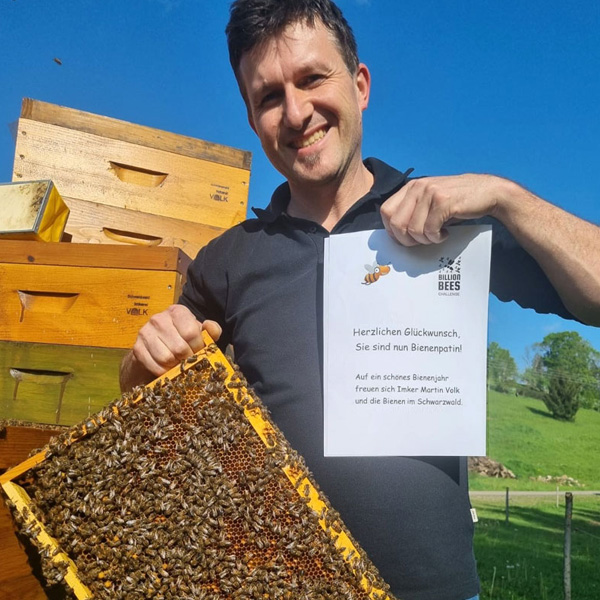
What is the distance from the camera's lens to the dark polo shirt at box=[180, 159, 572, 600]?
2145 millimetres

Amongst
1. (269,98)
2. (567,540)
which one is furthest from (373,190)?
(567,540)

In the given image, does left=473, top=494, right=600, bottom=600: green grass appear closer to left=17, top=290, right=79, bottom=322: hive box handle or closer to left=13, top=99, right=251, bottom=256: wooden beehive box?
left=13, top=99, right=251, bottom=256: wooden beehive box

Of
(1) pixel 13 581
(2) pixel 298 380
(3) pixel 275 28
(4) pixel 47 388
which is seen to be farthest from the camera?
(4) pixel 47 388

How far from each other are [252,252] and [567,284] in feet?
4.58

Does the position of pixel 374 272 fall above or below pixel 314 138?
below

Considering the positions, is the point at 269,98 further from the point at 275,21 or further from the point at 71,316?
the point at 71,316

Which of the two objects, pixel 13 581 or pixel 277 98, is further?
pixel 277 98

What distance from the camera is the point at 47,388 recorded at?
3.72 meters

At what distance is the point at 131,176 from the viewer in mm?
4895

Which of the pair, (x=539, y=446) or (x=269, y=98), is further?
(x=539, y=446)

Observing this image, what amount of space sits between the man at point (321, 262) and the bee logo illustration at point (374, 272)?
12 centimetres

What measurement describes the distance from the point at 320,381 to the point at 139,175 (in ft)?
10.9

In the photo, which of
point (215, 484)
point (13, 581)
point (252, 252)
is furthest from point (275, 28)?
point (13, 581)

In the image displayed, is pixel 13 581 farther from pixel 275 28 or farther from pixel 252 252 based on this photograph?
pixel 275 28
